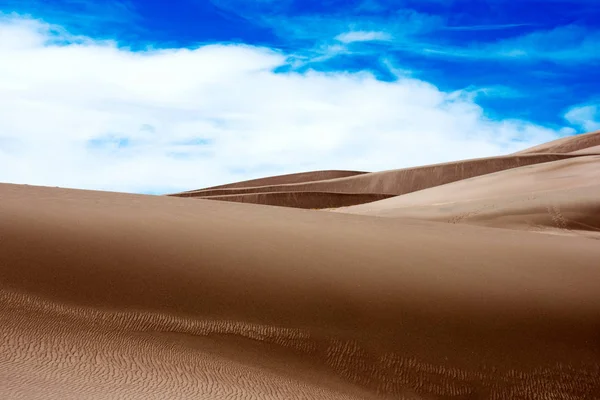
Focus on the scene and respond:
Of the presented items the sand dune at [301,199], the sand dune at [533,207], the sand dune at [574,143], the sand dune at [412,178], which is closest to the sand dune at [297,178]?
the sand dune at [412,178]

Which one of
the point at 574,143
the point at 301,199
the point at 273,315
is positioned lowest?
the point at 273,315

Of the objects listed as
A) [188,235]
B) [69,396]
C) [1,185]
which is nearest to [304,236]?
[188,235]

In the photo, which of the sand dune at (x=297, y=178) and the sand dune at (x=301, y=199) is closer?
the sand dune at (x=301, y=199)

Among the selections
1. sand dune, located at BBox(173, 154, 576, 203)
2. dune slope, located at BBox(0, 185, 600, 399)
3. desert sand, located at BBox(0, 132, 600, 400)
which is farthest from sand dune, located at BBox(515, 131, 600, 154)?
dune slope, located at BBox(0, 185, 600, 399)

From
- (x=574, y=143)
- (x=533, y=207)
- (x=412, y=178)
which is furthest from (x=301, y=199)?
(x=574, y=143)

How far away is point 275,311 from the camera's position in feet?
13.0

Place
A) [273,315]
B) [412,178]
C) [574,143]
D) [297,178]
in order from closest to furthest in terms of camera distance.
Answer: [273,315], [412,178], [574,143], [297,178]

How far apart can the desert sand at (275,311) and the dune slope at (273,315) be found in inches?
0.4

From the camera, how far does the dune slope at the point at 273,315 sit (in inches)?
131

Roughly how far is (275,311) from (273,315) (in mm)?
35

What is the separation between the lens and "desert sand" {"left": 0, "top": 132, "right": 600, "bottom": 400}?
332 cm

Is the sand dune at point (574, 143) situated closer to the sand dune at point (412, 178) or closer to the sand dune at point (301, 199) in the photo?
the sand dune at point (412, 178)

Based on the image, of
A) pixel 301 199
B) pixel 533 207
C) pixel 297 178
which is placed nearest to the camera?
pixel 533 207

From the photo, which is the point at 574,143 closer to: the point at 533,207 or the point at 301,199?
the point at 301,199
